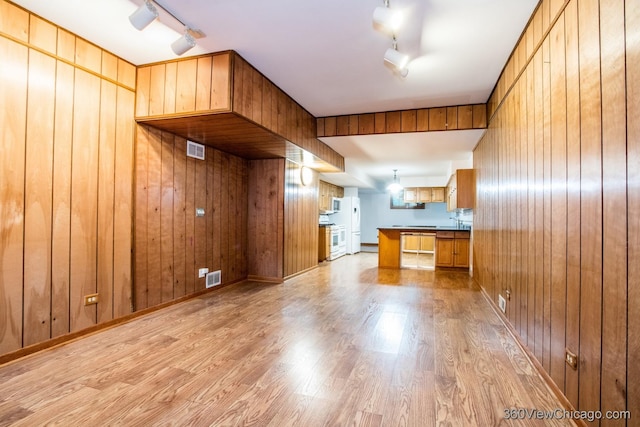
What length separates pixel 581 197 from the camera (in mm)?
1533

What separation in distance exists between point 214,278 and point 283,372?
2661 mm

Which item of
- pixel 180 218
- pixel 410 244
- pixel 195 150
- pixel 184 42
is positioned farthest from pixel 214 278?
pixel 410 244

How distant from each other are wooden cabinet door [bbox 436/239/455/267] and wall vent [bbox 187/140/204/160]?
16.0 feet

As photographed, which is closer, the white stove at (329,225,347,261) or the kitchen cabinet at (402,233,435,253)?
the white stove at (329,225,347,261)

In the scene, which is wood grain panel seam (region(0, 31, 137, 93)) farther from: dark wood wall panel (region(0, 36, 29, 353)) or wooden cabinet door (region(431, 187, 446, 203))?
wooden cabinet door (region(431, 187, 446, 203))

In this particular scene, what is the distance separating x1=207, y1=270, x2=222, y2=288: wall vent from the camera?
4.41 meters

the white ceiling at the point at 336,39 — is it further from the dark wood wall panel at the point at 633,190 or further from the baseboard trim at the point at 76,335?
the baseboard trim at the point at 76,335

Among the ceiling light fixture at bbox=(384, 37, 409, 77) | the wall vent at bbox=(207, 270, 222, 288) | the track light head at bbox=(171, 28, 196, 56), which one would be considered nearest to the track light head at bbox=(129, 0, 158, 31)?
the track light head at bbox=(171, 28, 196, 56)

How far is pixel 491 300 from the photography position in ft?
12.5

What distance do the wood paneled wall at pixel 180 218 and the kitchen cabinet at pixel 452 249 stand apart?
406 cm

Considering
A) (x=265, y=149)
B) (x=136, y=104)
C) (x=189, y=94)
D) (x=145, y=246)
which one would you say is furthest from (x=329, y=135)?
(x=145, y=246)

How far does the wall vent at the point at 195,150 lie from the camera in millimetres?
3980

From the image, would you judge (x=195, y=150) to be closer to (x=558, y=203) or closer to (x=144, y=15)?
(x=144, y=15)

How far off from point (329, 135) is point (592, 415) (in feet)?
13.6
